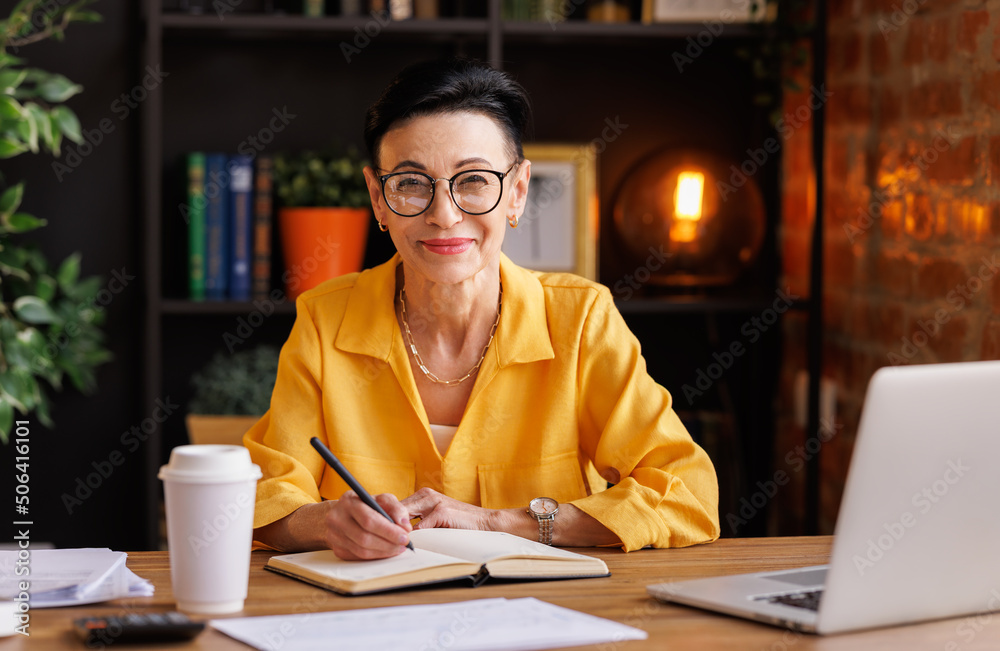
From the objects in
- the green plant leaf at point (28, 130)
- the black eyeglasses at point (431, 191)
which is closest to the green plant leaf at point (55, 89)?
the green plant leaf at point (28, 130)

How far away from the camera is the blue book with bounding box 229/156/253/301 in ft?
8.62

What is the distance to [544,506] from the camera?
1472mm

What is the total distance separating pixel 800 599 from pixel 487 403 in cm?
74

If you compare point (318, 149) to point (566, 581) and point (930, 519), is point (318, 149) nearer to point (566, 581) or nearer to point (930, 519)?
point (566, 581)

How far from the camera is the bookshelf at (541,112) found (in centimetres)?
270

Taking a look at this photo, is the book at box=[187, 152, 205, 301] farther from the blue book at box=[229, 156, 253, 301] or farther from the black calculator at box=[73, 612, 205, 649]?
the black calculator at box=[73, 612, 205, 649]

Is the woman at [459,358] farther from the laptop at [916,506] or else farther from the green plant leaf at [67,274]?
the green plant leaf at [67,274]

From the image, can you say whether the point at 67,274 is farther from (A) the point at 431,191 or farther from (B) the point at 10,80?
(A) the point at 431,191

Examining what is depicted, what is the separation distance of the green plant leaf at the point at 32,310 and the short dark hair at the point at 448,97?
1248mm

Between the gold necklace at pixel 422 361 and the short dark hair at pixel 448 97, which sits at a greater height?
the short dark hair at pixel 448 97

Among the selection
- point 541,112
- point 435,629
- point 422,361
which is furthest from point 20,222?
point 435,629

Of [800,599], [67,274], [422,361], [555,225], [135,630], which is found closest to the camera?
[135,630]

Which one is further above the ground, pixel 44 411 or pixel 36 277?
pixel 36 277

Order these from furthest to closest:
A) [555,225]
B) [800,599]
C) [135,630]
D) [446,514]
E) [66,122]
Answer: [555,225], [66,122], [446,514], [800,599], [135,630]
